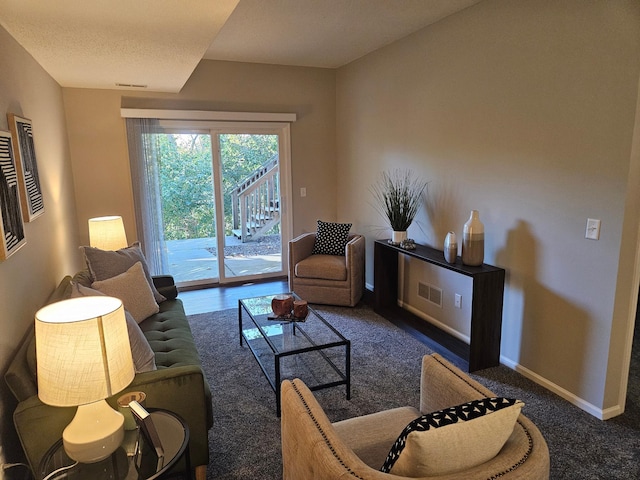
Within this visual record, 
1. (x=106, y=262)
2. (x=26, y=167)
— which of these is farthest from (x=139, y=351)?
(x=26, y=167)

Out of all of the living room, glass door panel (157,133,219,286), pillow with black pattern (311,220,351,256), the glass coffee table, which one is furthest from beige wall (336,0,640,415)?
glass door panel (157,133,219,286)

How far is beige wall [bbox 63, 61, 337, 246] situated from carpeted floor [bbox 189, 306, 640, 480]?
201cm

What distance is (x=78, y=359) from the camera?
1.44m

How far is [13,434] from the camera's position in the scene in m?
1.93

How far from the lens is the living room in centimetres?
238

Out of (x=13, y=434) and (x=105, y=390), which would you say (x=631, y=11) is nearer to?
(x=105, y=390)

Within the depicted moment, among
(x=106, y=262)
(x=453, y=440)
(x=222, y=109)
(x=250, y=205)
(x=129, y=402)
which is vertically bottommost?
(x=129, y=402)

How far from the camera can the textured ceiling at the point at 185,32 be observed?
2078mm

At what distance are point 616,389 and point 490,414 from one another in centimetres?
195

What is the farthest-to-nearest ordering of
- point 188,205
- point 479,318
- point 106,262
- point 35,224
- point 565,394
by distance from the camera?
1. point 188,205
2. point 479,318
3. point 106,262
4. point 565,394
5. point 35,224

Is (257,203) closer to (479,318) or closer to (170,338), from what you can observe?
(170,338)

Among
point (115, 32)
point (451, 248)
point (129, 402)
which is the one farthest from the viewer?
point (451, 248)

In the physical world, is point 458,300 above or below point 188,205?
below

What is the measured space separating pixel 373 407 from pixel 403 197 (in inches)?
82.5
